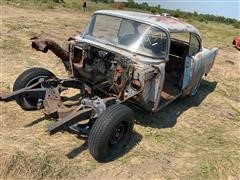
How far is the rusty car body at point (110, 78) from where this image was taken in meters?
5.56

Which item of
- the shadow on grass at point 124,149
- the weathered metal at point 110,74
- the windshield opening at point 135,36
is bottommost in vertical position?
the shadow on grass at point 124,149

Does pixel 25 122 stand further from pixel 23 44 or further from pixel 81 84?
pixel 23 44

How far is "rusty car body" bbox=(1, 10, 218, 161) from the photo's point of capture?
556cm

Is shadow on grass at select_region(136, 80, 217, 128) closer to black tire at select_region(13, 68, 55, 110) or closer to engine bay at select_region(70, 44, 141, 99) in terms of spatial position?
engine bay at select_region(70, 44, 141, 99)

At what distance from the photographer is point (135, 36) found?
6.57 m

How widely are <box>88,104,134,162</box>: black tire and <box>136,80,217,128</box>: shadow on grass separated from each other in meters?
1.18

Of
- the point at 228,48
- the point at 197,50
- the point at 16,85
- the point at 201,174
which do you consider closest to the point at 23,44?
the point at 16,85

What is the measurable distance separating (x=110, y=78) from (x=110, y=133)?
138cm

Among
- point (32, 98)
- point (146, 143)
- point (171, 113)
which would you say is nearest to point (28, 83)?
point (32, 98)

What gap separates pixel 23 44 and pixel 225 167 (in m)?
7.28

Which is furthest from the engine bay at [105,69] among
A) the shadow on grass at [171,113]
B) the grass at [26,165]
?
the grass at [26,165]

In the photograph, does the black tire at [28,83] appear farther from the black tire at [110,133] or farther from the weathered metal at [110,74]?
the black tire at [110,133]

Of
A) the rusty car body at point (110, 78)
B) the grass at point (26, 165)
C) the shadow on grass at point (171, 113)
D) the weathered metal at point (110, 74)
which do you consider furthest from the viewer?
the shadow on grass at point (171, 113)

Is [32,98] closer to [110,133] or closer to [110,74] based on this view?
[110,74]
